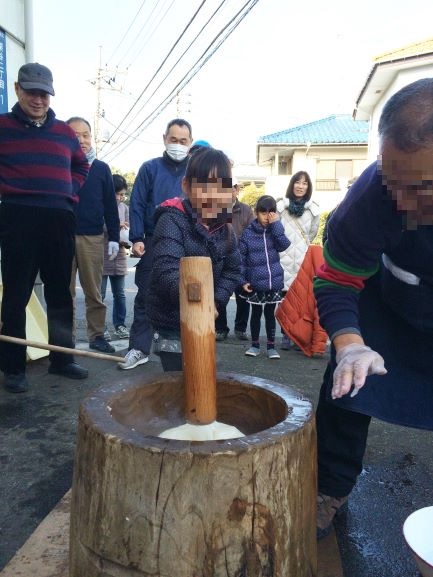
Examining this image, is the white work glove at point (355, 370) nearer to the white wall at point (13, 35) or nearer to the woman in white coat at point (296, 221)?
the woman in white coat at point (296, 221)

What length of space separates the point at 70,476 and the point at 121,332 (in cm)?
288

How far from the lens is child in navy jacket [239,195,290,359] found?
187 inches

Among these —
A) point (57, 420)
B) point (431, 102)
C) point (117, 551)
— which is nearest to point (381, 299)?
point (431, 102)

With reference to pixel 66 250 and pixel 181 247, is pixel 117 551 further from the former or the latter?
pixel 66 250

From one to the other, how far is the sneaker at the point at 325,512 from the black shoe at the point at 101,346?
2.84 metres

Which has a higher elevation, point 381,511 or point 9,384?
point 9,384

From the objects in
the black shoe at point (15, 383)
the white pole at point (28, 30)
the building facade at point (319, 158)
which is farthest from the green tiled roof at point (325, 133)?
the black shoe at point (15, 383)

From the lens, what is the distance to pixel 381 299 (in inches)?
73.7

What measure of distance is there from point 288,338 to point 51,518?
11.5 ft

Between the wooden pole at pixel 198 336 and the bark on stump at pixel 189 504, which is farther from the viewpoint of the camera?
the wooden pole at pixel 198 336

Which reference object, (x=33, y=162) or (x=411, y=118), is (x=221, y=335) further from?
(x=411, y=118)

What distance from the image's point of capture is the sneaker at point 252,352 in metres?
4.63

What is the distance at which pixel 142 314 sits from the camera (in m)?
3.91

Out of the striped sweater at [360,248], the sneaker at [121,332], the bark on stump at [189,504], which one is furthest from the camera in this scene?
the sneaker at [121,332]
